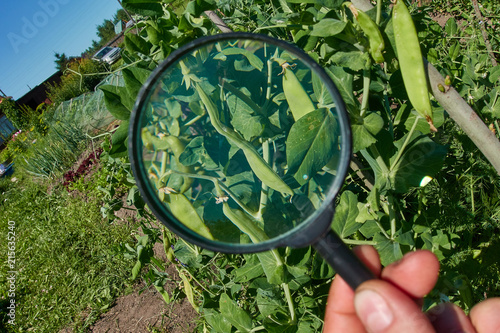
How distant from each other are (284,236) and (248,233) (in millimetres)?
149

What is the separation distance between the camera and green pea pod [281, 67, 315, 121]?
2.89ft

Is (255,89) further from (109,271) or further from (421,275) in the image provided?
(109,271)

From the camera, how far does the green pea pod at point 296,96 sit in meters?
0.88

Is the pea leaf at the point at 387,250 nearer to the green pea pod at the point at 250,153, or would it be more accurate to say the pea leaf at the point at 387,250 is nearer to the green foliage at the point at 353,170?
the green foliage at the point at 353,170

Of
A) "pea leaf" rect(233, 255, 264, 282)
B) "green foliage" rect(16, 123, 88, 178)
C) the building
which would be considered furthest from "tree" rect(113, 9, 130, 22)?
the building

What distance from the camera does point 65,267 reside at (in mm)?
3328

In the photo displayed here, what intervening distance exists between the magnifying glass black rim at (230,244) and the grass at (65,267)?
1790 millimetres

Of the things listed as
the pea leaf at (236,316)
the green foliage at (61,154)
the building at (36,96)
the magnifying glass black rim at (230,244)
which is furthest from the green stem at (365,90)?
the building at (36,96)

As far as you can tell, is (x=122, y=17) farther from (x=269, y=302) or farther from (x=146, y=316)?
(x=269, y=302)

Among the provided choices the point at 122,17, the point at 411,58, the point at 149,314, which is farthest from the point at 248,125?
the point at 122,17

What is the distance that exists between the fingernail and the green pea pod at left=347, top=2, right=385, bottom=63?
543 millimetres

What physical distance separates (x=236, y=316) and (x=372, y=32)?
0.99m

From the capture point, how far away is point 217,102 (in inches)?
37.0

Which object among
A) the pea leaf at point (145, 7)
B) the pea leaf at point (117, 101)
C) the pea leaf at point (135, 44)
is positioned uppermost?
the pea leaf at point (145, 7)
